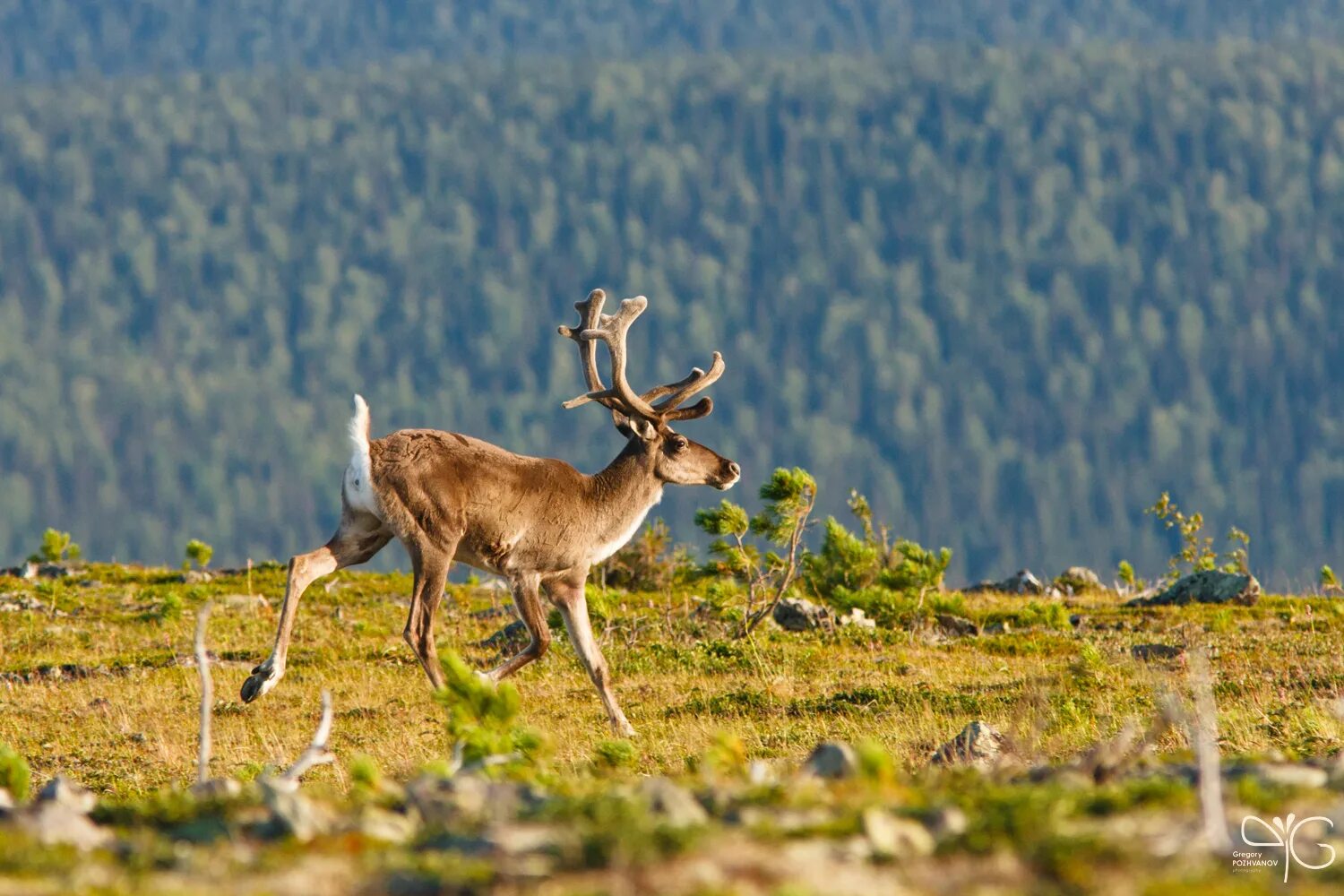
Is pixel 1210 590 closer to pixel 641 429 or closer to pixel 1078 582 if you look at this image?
pixel 1078 582

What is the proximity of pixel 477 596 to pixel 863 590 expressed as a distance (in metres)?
5.80

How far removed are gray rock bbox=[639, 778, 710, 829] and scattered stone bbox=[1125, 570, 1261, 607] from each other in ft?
53.7

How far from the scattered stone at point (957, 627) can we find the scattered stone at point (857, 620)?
71 cm

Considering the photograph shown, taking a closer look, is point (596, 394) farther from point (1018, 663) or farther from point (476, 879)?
point (476, 879)

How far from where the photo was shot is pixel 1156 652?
18.7 m

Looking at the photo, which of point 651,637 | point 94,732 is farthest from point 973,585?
point 94,732

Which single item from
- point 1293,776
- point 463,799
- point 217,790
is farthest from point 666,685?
point 463,799

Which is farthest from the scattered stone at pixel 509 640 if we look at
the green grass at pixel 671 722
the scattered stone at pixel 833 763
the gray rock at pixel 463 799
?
the gray rock at pixel 463 799

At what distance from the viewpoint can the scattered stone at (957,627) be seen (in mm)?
21188

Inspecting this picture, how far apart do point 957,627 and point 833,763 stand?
41.3 ft

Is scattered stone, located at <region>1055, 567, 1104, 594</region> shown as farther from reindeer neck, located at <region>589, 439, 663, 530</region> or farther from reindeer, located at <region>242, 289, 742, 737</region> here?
reindeer neck, located at <region>589, 439, 663, 530</region>

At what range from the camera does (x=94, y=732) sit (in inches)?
634

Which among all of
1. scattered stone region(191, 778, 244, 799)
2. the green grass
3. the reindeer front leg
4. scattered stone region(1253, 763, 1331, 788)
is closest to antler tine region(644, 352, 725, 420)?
the reindeer front leg

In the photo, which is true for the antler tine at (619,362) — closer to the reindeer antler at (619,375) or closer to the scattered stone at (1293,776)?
the reindeer antler at (619,375)
